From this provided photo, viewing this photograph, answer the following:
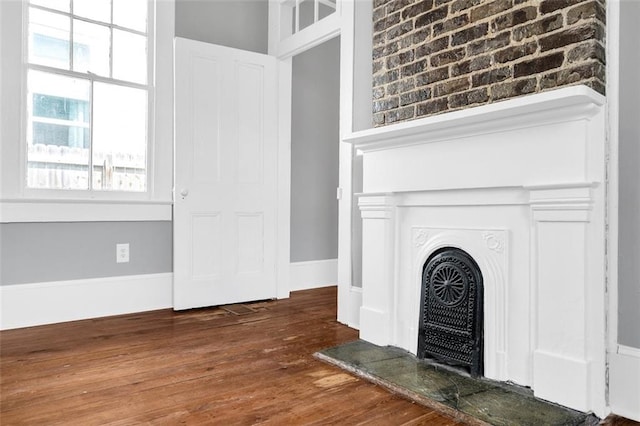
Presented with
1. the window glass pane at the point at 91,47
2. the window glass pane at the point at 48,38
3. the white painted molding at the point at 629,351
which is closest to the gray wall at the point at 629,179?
the white painted molding at the point at 629,351

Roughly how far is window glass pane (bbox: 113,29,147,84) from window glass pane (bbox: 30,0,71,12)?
314 mm

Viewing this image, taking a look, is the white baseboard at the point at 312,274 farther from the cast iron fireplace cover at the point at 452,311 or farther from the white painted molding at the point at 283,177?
the cast iron fireplace cover at the point at 452,311

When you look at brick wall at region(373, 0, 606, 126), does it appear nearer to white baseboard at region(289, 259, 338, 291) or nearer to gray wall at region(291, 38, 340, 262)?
gray wall at region(291, 38, 340, 262)

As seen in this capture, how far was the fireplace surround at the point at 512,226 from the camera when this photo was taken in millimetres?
1710

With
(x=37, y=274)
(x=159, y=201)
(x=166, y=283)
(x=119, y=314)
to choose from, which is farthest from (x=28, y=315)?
(x=159, y=201)

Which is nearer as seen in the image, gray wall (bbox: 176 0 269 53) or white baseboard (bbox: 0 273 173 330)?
white baseboard (bbox: 0 273 173 330)

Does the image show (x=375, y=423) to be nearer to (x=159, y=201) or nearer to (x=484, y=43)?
(x=484, y=43)

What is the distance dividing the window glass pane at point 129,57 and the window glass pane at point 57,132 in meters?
0.28

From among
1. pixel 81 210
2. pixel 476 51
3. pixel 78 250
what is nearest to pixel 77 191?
pixel 81 210

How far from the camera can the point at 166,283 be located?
11.0 feet

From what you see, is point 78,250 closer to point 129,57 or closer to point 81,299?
point 81,299

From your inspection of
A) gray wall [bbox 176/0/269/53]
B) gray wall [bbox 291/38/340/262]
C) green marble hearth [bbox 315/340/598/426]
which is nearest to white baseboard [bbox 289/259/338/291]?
gray wall [bbox 291/38/340/262]

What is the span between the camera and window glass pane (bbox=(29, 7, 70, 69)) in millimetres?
2889

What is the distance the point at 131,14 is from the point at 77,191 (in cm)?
135
